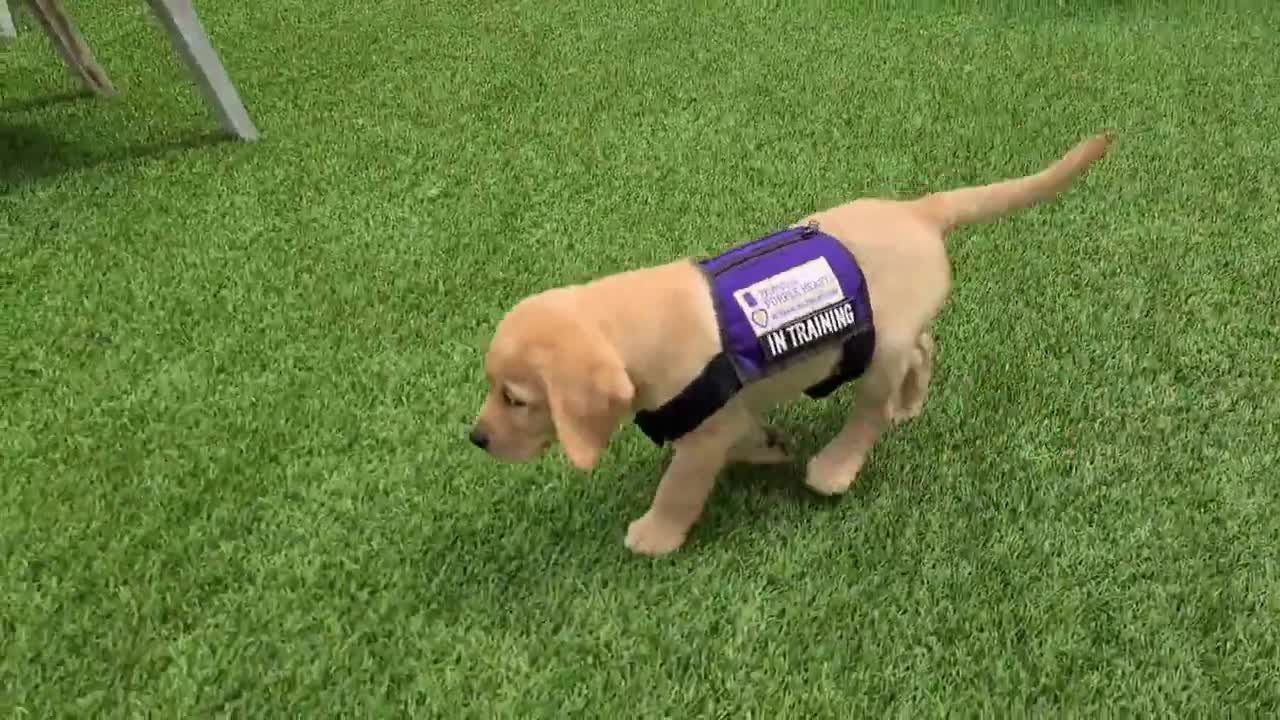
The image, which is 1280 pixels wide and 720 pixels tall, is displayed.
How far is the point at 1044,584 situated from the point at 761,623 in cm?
29

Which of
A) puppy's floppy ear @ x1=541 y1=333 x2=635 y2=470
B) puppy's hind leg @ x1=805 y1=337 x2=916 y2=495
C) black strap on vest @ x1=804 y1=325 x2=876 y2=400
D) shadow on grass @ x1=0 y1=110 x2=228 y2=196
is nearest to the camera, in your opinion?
puppy's floppy ear @ x1=541 y1=333 x2=635 y2=470

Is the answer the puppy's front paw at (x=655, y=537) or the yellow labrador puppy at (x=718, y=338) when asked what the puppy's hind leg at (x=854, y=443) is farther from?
the puppy's front paw at (x=655, y=537)

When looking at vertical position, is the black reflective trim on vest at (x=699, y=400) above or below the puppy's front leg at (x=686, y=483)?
above

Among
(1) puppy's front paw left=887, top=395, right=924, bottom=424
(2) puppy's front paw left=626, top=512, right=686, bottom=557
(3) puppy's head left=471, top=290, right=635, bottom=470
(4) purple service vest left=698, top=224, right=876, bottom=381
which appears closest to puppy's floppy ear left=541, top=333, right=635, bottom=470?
(3) puppy's head left=471, top=290, right=635, bottom=470

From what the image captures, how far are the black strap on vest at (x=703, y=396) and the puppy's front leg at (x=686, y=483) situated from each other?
3 cm

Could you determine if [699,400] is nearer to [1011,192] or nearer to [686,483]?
[686,483]

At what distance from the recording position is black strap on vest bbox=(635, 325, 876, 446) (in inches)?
36.8

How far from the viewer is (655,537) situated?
109 cm

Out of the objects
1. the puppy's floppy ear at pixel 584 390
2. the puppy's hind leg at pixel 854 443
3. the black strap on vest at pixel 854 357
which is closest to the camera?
the puppy's floppy ear at pixel 584 390

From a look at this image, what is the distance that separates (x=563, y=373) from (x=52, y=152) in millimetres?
1437

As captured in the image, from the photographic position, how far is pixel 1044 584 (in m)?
1.06

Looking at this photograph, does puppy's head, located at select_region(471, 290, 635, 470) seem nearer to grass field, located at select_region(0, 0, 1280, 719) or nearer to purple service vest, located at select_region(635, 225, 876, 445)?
purple service vest, located at select_region(635, 225, 876, 445)

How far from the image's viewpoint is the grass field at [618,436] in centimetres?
99

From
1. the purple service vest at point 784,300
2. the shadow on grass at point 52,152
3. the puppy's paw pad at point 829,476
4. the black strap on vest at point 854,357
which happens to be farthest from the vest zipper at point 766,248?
the shadow on grass at point 52,152
